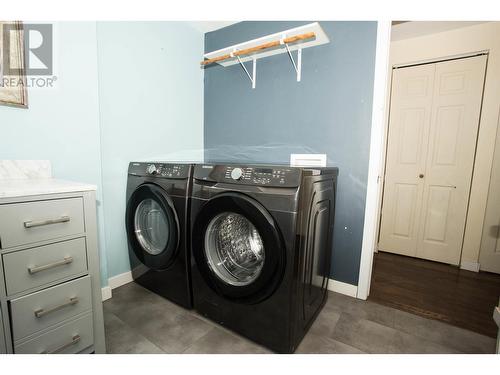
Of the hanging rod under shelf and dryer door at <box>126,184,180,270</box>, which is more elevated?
the hanging rod under shelf

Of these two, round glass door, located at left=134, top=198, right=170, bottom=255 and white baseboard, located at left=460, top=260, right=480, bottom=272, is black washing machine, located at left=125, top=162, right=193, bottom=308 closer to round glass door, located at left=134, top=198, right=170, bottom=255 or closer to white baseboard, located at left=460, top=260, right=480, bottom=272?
round glass door, located at left=134, top=198, right=170, bottom=255

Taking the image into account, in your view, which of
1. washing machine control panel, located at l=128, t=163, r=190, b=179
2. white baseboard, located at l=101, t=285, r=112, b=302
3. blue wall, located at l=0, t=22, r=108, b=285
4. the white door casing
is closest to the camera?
blue wall, located at l=0, t=22, r=108, b=285

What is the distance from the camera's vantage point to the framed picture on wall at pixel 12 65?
47.5 inches

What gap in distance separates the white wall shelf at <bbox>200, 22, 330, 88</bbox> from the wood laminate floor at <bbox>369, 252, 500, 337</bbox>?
6.20 feet

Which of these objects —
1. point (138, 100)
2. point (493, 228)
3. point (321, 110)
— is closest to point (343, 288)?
point (321, 110)

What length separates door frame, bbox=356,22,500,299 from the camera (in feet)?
5.49

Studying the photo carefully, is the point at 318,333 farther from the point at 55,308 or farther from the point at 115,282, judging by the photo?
the point at 115,282

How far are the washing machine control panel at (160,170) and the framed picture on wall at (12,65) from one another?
2.19 feet

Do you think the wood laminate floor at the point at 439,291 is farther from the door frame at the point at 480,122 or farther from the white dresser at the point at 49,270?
the white dresser at the point at 49,270

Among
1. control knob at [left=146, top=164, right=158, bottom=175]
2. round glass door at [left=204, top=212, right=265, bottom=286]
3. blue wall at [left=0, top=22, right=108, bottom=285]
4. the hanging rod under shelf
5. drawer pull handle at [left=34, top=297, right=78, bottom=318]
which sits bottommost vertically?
drawer pull handle at [left=34, top=297, right=78, bottom=318]

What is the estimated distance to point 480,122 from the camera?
7.34ft

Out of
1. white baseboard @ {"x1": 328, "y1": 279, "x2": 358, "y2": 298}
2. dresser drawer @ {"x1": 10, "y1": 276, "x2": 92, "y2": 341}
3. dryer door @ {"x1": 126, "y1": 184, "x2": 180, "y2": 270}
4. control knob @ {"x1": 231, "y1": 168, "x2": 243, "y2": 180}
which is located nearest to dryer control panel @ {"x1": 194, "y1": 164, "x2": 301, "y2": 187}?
control knob @ {"x1": 231, "y1": 168, "x2": 243, "y2": 180}

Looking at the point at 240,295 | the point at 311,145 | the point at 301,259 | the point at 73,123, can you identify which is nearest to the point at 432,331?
the point at 301,259

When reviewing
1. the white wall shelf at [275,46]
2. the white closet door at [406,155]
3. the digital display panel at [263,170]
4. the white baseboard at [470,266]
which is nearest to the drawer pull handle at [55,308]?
the digital display panel at [263,170]
